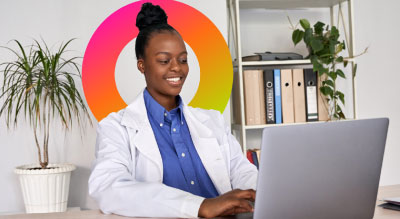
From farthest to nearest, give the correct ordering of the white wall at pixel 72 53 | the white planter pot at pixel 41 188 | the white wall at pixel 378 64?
the white wall at pixel 378 64 < the white wall at pixel 72 53 < the white planter pot at pixel 41 188

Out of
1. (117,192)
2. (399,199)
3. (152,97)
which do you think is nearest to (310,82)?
(152,97)

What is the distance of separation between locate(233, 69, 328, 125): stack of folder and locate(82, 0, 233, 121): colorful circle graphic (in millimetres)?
162

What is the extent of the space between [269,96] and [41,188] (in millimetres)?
1551

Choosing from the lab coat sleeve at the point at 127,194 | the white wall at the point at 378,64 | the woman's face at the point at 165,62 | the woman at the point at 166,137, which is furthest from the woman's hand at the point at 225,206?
the white wall at the point at 378,64

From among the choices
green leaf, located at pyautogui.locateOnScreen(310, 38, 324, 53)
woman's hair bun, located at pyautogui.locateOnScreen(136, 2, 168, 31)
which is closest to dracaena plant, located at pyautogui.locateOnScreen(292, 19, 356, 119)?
green leaf, located at pyautogui.locateOnScreen(310, 38, 324, 53)

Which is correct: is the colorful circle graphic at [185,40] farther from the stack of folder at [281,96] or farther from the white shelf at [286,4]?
the white shelf at [286,4]

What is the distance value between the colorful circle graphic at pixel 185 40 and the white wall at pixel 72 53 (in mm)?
66

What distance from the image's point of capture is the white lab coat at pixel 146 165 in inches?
51.0

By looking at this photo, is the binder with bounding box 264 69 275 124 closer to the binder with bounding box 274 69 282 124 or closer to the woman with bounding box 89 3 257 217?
the binder with bounding box 274 69 282 124

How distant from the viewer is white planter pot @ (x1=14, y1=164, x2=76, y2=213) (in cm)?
275

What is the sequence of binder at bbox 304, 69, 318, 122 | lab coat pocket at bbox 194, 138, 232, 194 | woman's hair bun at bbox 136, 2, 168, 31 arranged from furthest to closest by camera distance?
binder at bbox 304, 69, 318, 122 < woman's hair bun at bbox 136, 2, 168, 31 < lab coat pocket at bbox 194, 138, 232, 194

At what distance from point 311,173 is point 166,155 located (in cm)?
85

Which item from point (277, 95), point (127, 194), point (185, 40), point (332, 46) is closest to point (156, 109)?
point (127, 194)

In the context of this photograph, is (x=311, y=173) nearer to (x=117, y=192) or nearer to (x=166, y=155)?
(x=117, y=192)
